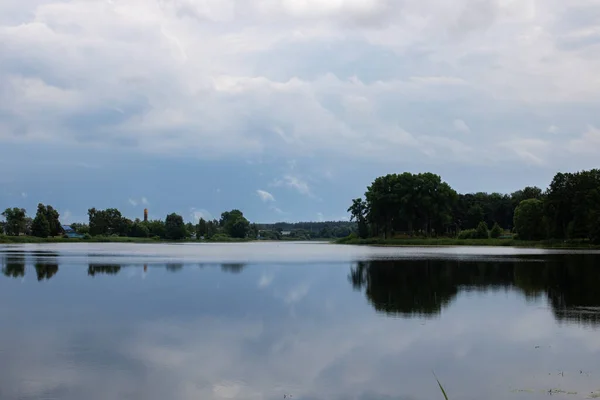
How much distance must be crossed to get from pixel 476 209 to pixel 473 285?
11007 cm

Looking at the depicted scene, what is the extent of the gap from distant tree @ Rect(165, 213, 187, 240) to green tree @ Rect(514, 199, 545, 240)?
104 meters

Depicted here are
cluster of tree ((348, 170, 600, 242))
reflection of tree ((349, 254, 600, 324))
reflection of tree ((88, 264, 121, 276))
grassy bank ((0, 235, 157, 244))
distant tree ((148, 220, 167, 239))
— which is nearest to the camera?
reflection of tree ((349, 254, 600, 324))

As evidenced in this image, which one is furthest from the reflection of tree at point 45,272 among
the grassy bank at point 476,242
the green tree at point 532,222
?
the green tree at point 532,222

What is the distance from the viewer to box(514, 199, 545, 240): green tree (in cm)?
9638

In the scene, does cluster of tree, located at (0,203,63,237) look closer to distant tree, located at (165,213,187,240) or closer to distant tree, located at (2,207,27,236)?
distant tree, located at (2,207,27,236)

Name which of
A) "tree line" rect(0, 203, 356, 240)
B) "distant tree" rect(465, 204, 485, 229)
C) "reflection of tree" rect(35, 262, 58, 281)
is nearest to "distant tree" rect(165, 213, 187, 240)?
"tree line" rect(0, 203, 356, 240)

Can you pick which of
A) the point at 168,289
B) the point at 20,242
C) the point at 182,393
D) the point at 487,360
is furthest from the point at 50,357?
the point at 20,242

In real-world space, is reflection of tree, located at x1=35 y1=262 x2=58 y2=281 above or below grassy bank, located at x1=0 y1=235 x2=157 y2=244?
below

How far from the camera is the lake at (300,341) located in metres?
11.9

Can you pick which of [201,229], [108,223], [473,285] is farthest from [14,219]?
[473,285]

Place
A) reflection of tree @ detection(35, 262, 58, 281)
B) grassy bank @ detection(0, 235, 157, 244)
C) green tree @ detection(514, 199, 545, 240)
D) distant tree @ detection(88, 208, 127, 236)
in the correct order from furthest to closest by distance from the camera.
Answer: distant tree @ detection(88, 208, 127, 236), grassy bank @ detection(0, 235, 157, 244), green tree @ detection(514, 199, 545, 240), reflection of tree @ detection(35, 262, 58, 281)

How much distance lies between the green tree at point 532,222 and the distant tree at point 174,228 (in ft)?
340

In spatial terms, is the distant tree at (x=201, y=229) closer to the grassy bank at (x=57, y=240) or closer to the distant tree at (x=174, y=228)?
the distant tree at (x=174, y=228)

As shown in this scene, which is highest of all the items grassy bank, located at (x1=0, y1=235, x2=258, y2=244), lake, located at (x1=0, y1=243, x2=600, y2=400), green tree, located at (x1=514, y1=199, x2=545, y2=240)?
green tree, located at (x1=514, y1=199, x2=545, y2=240)
